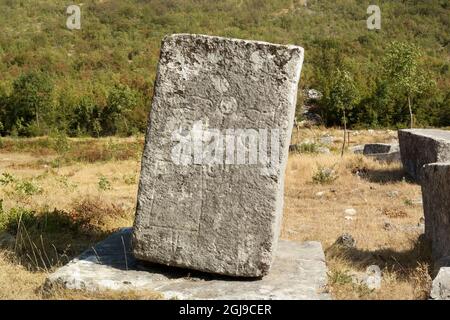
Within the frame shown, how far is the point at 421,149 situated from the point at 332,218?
11.2 ft

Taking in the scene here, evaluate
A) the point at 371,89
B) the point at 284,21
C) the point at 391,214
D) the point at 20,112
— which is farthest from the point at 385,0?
the point at 391,214

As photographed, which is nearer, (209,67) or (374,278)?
(209,67)

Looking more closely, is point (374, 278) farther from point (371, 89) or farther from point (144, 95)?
point (144, 95)

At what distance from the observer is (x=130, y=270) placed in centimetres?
414

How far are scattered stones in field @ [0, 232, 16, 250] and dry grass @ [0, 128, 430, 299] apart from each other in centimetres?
21

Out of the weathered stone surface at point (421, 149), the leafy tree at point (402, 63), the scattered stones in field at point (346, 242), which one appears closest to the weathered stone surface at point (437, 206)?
the scattered stones in field at point (346, 242)

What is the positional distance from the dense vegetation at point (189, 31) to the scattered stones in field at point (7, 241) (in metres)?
A: 15.8

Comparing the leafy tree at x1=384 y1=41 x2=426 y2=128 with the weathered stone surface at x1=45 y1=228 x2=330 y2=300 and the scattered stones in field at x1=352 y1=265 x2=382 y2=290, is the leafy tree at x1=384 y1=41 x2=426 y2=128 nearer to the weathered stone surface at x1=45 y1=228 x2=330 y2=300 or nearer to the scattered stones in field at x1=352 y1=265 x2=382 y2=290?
the scattered stones in field at x1=352 y1=265 x2=382 y2=290

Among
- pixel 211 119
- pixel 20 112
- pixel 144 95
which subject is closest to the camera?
pixel 211 119

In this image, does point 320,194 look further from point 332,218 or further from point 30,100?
point 30,100

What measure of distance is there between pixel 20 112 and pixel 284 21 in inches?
1246

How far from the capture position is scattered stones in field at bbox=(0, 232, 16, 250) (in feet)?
16.5

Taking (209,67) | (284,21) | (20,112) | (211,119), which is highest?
(284,21)

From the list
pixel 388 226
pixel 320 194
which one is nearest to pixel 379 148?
pixel 320 194
